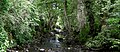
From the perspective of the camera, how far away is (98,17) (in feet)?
55.2

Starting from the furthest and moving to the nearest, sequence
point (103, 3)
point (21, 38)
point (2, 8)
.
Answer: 1. point (103, 3)
2. point (21, 38)
3. point (2, 8)

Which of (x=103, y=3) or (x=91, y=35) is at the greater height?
(x=103, y=3)

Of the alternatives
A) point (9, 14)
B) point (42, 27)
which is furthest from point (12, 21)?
point (42, 27)

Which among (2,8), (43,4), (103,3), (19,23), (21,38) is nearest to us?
(2,8)

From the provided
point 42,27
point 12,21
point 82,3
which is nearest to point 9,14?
point 12,21

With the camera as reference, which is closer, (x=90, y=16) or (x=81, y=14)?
(x=81, y=14)

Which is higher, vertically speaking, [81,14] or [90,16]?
[81,14]

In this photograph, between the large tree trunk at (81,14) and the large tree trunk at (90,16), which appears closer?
the large tree trunk at (81,14)

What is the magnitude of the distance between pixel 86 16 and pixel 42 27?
26.9ft

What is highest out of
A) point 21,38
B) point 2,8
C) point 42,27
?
point 2,8

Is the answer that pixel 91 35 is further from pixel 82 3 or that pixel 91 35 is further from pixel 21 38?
pixel 21 38

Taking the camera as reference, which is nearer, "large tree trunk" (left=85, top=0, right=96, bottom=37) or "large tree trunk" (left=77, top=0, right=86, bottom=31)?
"large tree trunk" (left=77, top=0, right=86, bottom=31)

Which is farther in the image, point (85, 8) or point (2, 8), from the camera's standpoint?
point (85, 8)

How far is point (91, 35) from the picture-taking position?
1705 centimetres
